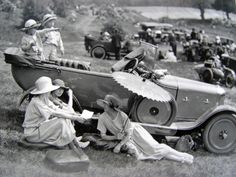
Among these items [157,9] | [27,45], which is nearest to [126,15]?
[157,9]

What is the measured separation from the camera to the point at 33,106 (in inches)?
196

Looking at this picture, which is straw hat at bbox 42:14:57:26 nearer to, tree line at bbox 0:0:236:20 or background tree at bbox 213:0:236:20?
tree line at bbox 0:0:236:20

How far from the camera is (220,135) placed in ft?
18.5

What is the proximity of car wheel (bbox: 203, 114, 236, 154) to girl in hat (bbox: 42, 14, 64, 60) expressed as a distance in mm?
1857

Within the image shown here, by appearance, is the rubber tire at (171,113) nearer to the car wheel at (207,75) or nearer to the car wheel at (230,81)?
the car wheel at (207,75)

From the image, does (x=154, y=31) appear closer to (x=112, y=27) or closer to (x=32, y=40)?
(x=112, y=27)

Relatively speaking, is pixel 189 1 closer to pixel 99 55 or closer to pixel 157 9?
pixel 157 9

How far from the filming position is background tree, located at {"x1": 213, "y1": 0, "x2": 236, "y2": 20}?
5586 millimetres

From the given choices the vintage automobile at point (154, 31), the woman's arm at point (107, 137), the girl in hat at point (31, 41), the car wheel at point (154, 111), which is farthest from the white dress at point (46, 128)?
the vintage automobile at point (154, 31)

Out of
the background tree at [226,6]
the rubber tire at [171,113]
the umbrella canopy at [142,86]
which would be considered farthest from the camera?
the background tree at [226,6]

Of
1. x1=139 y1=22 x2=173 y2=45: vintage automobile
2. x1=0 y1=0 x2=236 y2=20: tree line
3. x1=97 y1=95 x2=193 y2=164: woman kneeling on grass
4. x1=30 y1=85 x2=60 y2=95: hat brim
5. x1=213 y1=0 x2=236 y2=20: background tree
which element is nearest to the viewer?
x1=30 y1=85 x2=60 y2=95: hat brim

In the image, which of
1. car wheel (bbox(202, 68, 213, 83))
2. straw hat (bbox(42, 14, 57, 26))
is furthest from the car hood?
straw hat (bbox(42, 14, 57, 26))

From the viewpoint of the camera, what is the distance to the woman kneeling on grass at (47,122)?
500 centimetres

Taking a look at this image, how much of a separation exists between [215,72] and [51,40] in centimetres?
205
